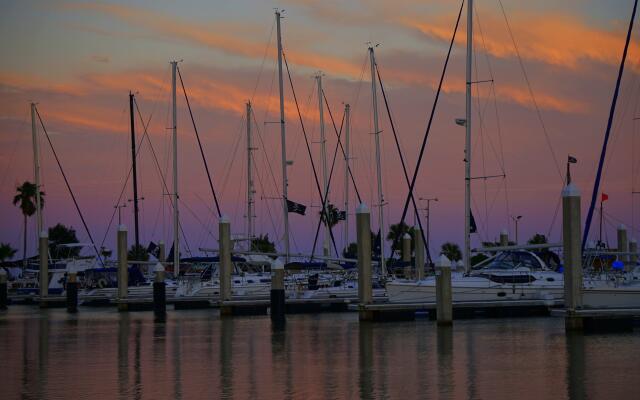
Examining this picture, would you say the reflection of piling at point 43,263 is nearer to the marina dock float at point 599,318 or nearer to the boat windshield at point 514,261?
→ the boat windshield at point 514,261

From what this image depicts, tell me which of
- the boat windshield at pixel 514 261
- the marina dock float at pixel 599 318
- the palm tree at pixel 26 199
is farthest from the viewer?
the palm tree at pixel 26 199

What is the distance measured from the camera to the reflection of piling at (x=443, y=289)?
3212cm

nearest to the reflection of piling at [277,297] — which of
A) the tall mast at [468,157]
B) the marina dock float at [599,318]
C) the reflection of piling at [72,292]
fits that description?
the tall mast at [468,157]

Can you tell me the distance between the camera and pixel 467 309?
39.5 meters

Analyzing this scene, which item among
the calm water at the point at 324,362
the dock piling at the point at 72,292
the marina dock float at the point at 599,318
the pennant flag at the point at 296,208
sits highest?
the pennant flag at the point at 296,208

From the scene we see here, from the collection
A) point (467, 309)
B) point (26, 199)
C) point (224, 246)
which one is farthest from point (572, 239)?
point (26, 199)

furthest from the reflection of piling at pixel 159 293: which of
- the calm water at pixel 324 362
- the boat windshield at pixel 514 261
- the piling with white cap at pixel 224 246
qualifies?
the boat windshield at pixel 514 261

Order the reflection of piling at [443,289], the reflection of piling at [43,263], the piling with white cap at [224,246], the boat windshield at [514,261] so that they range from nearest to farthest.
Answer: the reflection of piling at [443,289]
the boat windshield at [514,261]
the piling with white cap at [224,246]
the reflection of piling at [43,263]

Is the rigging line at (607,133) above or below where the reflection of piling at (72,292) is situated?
above

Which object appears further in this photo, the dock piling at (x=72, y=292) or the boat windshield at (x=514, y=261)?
the dock piling at (x=72, y=292)

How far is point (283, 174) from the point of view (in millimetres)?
51719

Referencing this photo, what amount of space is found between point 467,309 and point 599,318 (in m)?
9.38

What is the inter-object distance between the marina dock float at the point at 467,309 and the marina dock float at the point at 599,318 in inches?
273

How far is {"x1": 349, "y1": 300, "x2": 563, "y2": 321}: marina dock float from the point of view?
37.0 m
